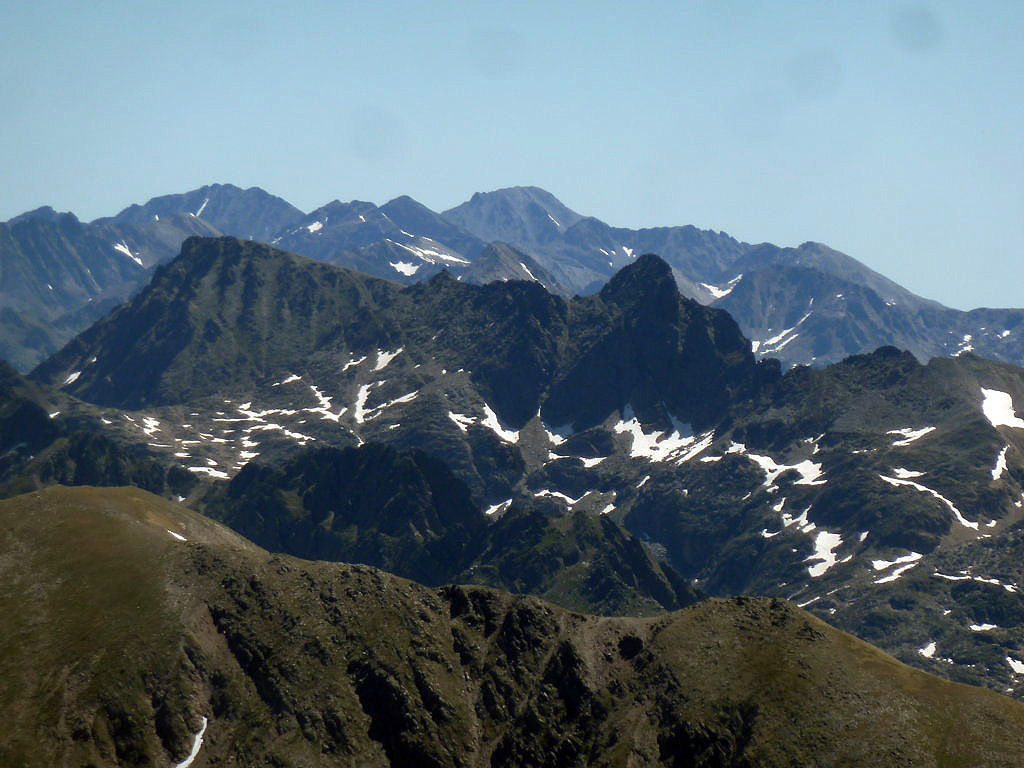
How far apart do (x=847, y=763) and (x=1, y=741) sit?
12976 centimetres

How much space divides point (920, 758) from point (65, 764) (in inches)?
5113

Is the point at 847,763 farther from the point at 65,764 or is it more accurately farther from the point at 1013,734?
the point at 65,764

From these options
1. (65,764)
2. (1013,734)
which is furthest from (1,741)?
(1013,734)

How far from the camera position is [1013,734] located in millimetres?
199375

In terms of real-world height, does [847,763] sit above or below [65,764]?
above

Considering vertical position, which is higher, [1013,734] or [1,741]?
[1013,734]

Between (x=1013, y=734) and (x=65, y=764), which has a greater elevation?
(x=1013, y=734)

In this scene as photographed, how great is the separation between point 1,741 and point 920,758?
5524 inches

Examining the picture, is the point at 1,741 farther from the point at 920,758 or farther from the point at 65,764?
the point at 920,758

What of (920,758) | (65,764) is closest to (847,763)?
(920,758)

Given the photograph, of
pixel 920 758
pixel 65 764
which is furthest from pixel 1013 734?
pixel 65 764

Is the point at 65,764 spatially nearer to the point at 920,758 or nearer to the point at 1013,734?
the point at 920,758

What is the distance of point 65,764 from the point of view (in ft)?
649

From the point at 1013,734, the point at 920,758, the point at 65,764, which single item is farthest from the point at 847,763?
the point at 65,764
